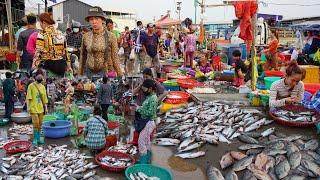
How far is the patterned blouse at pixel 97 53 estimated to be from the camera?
728cm

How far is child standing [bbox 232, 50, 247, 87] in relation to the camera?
1122 centimetres

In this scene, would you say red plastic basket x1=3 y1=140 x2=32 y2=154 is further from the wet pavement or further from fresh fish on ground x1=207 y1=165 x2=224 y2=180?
fresh fish on ground x1=207 y1=165 x2=224 y2=180

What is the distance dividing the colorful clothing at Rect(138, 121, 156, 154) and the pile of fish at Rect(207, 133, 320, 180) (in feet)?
3.59

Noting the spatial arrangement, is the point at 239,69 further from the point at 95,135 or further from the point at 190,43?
the point at 95,135

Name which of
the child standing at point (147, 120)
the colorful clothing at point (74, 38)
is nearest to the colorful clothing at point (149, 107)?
the child standing at point (147, 120)

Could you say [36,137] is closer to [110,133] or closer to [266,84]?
[110,133]

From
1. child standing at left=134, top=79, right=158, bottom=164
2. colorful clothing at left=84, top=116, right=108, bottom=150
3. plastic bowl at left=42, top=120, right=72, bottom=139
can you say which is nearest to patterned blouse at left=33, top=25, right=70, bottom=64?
plastic bowl at left=42, top=120, right=72, bottom=139

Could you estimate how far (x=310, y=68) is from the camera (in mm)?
10922

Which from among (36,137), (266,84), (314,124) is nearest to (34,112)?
(36,137)

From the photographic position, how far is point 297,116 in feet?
21.8

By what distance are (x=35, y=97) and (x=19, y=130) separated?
1.24 m

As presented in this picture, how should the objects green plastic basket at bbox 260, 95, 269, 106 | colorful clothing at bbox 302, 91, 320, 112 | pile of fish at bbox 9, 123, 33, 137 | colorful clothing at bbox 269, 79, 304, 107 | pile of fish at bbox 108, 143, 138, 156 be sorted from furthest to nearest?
green plastic basket at bbox 260, 95, 269, 106 → pile of fish at bbox 9, 123, 33, 137 → colorful clothing at bbox 269, 79, 304, 107 → colorful clothing at bbox 302, 91, 320, 112 → pile of fish at bbox 108, 143, 138, 156

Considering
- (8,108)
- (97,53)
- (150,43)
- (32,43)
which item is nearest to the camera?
(97,53)

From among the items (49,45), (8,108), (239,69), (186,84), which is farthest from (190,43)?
(8,108)
